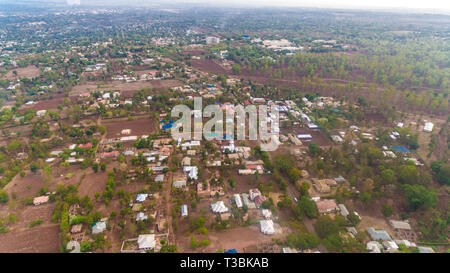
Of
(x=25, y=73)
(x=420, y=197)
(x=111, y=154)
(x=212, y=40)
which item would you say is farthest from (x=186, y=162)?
(x=212, y=40)

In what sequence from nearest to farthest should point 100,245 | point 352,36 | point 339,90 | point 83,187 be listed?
point 100,245 → point 83,187 → point 339,90 → point 352,36

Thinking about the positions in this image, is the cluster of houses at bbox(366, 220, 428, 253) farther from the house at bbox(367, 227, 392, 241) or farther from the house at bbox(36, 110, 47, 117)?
the house at bbox(36, 110, 47, 117)

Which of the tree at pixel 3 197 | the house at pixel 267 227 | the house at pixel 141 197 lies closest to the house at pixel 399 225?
the house at pixel 267 227

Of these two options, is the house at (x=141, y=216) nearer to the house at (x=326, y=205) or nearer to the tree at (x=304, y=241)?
the tree at (x=304, y=241)

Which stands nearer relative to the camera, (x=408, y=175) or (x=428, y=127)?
(x=408, y=175)

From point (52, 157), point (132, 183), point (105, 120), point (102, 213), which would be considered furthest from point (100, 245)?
point (105, 120)

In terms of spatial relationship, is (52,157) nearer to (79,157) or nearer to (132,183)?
(79,157)

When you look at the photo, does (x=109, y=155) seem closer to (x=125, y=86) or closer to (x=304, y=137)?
(x=304, y=137)
